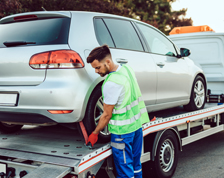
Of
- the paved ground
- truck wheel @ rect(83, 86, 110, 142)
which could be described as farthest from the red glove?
the paved ground

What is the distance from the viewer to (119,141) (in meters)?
2.95

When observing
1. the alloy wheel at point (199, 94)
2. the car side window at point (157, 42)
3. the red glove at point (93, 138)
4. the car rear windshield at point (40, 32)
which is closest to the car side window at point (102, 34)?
the car rear windshield at point (40, 32)

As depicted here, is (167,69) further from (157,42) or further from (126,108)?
(126,108)

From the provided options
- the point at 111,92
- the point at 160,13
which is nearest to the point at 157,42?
the point at 111,92

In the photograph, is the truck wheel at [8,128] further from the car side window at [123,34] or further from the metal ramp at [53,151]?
the car side window at [123,34]

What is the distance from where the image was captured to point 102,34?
140 inches

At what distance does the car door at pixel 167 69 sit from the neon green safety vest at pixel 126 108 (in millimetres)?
1309

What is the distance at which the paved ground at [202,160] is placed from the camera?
4441 mm

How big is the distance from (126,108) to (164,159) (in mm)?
1465

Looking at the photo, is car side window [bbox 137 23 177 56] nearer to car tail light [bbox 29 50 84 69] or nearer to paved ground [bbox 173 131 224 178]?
car tail light [bbox 29 50 84 69]

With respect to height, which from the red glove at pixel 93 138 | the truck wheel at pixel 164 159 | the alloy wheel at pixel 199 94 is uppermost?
the alloy wheel at pixel 199 94

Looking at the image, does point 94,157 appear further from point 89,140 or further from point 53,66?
point 53,66

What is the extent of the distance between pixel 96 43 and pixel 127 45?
670 millimetres

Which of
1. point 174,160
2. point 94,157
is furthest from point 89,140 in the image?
point 174,160
